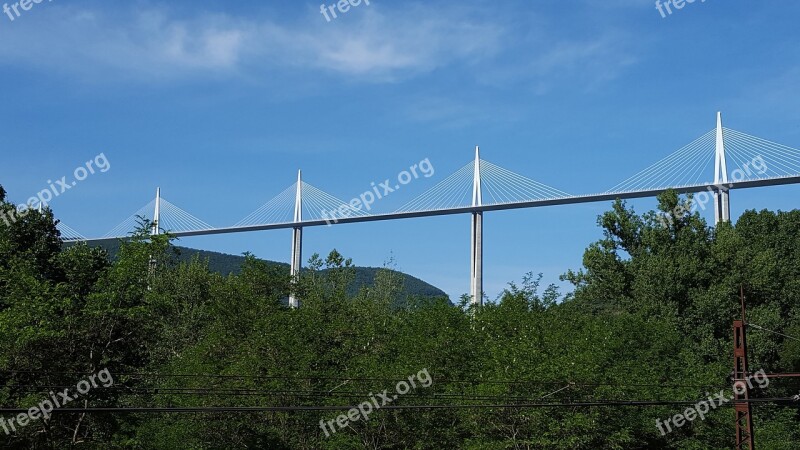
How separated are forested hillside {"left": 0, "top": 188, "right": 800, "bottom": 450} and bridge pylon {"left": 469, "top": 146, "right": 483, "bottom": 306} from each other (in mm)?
20627

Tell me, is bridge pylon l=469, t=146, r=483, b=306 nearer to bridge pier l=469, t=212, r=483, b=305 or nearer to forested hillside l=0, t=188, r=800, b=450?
bridge pier l=469, t=212, r=483, b=305

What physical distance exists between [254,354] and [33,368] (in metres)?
9.74

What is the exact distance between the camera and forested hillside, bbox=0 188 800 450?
27188mm

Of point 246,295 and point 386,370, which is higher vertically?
point 246,295

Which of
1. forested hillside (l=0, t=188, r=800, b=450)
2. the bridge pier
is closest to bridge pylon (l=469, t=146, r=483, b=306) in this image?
the bridge pier

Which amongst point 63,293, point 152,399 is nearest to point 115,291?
point 63,293

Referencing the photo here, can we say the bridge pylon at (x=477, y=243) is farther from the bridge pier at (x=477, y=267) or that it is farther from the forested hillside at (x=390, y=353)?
the forested hillside at (x=390, y=353)

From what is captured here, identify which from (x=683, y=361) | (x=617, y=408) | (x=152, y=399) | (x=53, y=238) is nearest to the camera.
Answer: (x=617, y=408)

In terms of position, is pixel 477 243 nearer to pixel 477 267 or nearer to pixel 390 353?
pixel 477 267

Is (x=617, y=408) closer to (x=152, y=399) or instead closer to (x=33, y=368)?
(x=152, y=399)

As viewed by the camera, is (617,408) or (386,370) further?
(386,370)

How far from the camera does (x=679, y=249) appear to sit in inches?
1918

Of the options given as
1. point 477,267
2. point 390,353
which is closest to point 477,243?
point 477,267

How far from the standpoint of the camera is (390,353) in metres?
36.6
